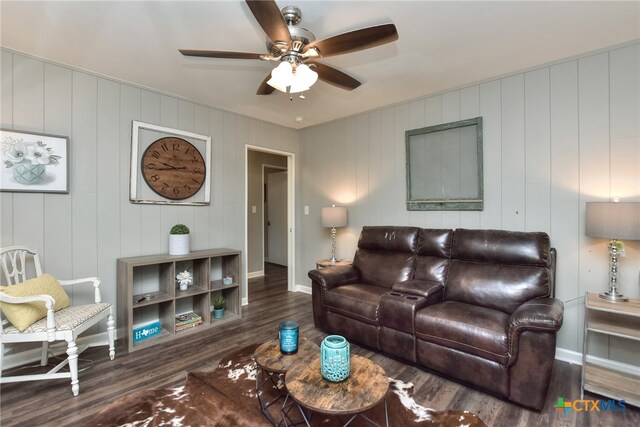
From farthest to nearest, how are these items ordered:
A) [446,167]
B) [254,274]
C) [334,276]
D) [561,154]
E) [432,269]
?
[254,274] → [446,167] → [334,276] → [432,269] → [561,154]

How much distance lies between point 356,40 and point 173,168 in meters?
2.47

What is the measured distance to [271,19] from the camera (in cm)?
152

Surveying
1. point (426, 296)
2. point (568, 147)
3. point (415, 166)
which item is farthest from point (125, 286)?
point (568, 147)

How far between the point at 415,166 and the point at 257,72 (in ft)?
6.41

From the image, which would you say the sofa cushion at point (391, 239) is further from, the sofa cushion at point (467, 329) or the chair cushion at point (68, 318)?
the chair cushion at point (68, 318)

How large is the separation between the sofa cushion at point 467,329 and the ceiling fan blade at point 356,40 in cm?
190

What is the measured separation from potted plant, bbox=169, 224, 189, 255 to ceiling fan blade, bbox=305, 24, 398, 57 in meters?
2.28

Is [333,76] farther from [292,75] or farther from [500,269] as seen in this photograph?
[500,269]

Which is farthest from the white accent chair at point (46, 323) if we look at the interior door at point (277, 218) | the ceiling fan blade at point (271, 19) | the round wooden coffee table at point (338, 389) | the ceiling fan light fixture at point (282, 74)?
the interior door at point (277, 218)

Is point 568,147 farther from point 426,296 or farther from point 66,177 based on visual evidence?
point 66,177

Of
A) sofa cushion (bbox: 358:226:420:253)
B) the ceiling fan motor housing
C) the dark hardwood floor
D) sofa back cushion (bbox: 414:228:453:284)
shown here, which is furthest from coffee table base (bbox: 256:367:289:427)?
the ceiling fan motor housing

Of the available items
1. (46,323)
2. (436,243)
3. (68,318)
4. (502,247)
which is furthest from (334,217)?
(46,323)

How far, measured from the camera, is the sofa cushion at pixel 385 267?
118 inches

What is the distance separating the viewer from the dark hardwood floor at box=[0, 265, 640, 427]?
5.92 ft
